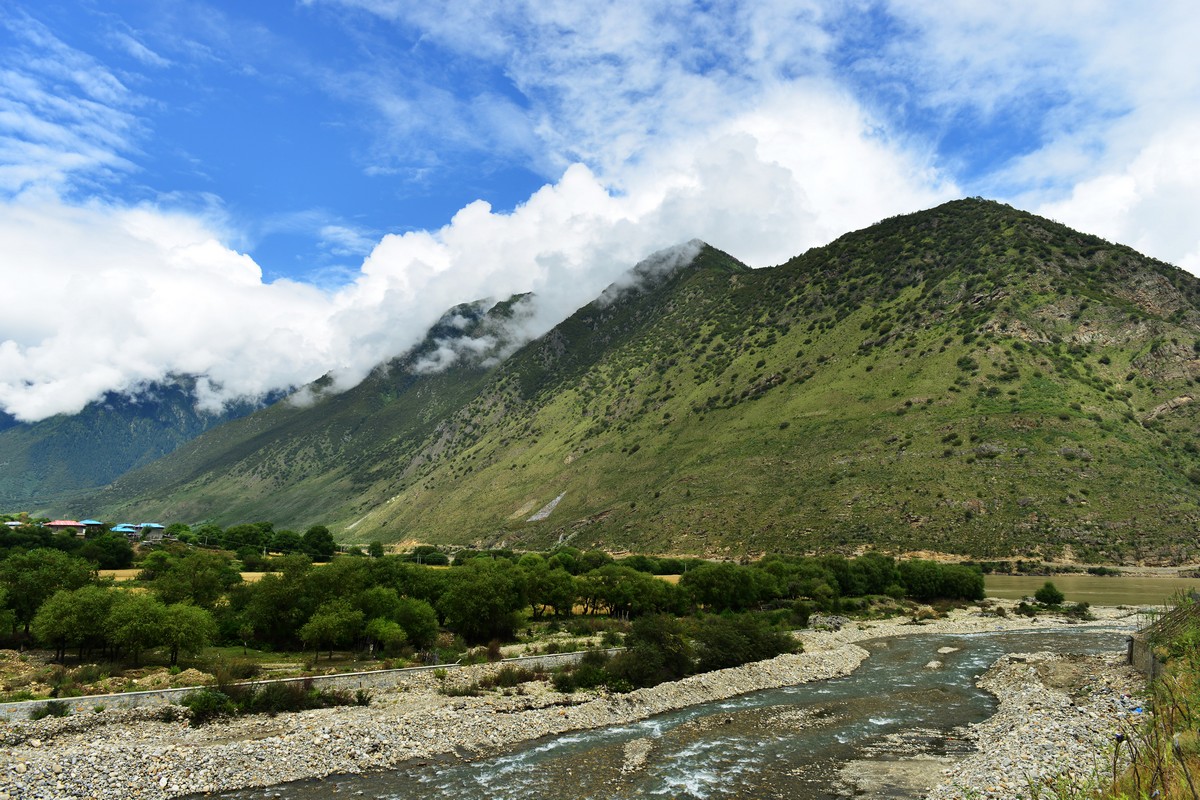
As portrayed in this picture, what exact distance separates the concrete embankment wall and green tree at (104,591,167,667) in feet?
35.1

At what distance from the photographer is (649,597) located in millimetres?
77750

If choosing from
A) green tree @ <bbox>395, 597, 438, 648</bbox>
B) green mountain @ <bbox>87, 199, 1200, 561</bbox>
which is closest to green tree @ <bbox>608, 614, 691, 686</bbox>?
green tree @ <bbox>395, 597, 438, 648</bbox>

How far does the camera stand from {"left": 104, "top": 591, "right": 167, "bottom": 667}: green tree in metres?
46.8

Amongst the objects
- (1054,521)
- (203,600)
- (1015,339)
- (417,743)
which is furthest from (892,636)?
(1015,339)

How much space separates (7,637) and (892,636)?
86.0m

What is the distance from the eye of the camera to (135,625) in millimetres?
46750

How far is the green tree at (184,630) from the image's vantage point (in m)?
47.9

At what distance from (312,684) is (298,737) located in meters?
9.05

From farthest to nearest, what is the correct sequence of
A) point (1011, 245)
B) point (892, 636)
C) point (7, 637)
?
point (1011, 245)
point (892, 636)
point (7, 637)

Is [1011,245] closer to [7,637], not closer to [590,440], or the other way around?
[590,440]

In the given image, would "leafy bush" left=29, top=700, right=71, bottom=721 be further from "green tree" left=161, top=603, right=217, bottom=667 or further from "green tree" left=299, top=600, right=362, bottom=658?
"green tree" left=299, top=600, right=362, bottom=658

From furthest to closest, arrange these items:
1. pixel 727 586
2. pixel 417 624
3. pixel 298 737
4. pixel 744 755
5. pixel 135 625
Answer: pixel 727 586, pixel 417 624, pixel 135 625, pixel 298 737, pixel 744 755

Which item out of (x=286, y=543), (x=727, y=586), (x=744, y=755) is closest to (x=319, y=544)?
(x=286, y=543)

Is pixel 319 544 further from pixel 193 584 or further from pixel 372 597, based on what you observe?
pixel 372 597
